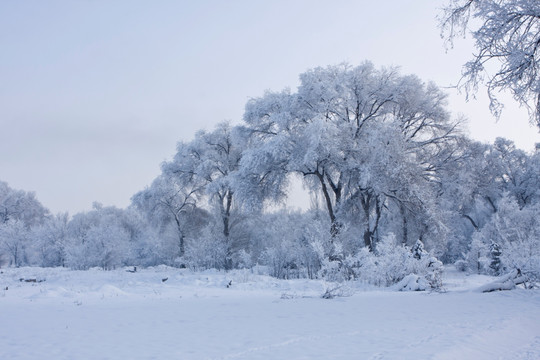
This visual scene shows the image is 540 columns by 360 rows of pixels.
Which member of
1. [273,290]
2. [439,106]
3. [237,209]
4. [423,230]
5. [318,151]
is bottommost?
[273,290]

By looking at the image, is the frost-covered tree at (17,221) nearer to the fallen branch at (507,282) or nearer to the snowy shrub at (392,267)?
the snowy shrub at (392,267)

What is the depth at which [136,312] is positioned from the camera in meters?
8.50

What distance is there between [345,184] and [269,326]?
1564 cm

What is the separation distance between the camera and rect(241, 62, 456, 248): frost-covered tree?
754 inches

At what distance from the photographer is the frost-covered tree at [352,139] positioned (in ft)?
62.8

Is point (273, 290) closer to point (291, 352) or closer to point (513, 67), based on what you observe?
point (291, 352)

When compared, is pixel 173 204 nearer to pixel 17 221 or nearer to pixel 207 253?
pixel 207 253

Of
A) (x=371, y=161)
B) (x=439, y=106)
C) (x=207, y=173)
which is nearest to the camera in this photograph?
(x=371, y=161)

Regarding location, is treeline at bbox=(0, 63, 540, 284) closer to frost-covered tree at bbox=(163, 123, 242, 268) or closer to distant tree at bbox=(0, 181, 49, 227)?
frost-covered tree at bbox=(163, 123, 242, 268)

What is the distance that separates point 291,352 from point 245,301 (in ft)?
17.3

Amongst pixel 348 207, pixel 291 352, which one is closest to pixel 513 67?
pixel 291 352

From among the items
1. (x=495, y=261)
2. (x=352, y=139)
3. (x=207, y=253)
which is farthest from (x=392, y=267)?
(x=207, y=253)

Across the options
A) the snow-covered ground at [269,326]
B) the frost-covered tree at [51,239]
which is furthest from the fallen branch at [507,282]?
the frost-covered tree at [51,239]

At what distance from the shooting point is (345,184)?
2191 cm
